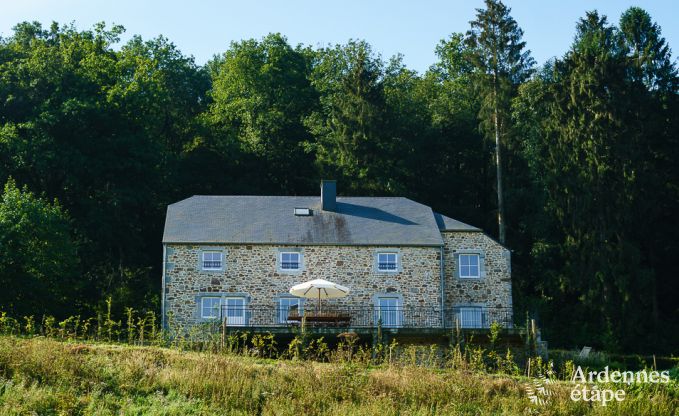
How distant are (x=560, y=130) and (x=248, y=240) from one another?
52.7ft

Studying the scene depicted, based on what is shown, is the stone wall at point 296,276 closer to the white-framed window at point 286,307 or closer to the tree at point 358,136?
the white-framed window at point 286,307

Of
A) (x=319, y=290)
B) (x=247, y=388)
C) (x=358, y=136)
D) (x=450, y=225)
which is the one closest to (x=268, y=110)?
(x=358, y=136)

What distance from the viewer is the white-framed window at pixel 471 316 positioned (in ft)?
Answer: 111

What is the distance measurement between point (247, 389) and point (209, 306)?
15.3 m

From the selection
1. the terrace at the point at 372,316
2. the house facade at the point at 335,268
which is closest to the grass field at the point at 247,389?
the terrace at the point at 372,316

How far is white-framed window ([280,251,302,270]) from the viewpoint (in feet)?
108

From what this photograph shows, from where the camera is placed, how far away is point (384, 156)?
45.2m

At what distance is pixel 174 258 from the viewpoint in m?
32.6

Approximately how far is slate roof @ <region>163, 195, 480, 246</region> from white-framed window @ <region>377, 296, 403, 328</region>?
2.05 m

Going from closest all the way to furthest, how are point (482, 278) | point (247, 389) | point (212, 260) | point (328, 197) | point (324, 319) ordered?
point (247, 389) < point (324, 319) < point (212, 260) < point (482, 278) < point (328, 197)

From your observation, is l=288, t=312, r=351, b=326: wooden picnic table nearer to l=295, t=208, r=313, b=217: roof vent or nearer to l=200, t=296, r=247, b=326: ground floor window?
l=200, t=296, r=247, b=326: ground floor window

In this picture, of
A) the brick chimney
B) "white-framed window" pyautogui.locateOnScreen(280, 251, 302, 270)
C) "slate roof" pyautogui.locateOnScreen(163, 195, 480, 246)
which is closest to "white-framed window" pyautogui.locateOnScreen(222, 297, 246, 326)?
"white-framed window" pyautogui.locateOnScreen(280, 251, 302, 270)

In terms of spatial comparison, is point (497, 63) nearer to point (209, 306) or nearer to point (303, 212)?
point (303, 212)

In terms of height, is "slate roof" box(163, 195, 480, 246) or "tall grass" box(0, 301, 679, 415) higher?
"slate roof" box(163, 195, 480, 246)
